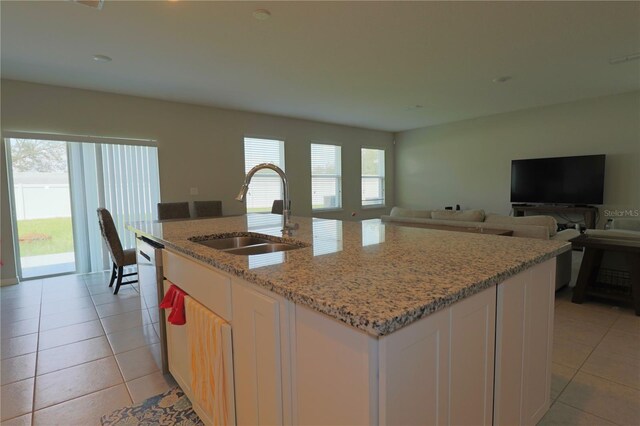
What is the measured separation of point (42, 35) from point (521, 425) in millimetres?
4337

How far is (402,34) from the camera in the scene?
2.97 meters

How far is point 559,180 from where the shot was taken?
570 cm

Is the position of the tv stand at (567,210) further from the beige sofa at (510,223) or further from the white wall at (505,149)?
the beige sofa at (510,223)

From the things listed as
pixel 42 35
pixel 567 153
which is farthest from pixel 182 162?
pixel 567 153

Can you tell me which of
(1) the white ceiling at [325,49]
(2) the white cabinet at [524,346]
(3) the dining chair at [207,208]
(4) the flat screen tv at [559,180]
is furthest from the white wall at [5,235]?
(4) the flat screen tv at [559,180]

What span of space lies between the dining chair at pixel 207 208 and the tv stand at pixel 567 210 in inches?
216

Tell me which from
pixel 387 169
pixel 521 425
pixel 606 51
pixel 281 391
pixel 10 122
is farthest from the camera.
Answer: pixel 387 169

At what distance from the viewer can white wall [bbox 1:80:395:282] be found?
414cm

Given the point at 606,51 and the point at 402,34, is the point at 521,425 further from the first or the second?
the point at 606,51

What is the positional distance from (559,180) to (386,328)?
256 inches

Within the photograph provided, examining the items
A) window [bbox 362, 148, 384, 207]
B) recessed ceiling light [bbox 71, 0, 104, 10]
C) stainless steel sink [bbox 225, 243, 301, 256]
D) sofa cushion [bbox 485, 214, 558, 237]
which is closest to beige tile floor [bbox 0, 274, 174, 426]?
stainless steel sink [bbox 225, 243, 301, 256]

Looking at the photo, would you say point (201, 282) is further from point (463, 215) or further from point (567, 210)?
point (567, 210)

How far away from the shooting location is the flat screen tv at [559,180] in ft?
17.5

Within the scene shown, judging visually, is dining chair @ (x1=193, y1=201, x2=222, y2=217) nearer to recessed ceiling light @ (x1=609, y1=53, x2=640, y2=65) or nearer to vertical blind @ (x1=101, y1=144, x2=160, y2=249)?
vertical blind @ (x1=101, y1=144, x2=160, y2=249)
